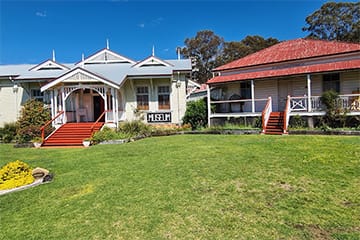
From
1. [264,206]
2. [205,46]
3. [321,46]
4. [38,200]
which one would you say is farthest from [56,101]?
[205,46]

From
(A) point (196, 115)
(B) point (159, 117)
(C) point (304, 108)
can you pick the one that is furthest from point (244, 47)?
(C) point (304, 108)

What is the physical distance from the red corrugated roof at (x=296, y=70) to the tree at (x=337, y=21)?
27055 millimetres

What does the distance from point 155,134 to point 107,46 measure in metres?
10.0

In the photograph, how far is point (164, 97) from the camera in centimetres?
1811

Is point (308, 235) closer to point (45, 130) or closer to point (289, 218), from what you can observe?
point (289, 218)

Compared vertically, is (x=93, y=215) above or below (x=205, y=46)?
below

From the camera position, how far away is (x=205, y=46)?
2157 inches

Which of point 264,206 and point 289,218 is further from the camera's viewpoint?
point 264,206

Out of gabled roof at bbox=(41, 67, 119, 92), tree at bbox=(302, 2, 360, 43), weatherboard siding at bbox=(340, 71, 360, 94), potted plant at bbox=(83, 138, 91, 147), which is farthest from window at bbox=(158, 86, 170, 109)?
tree at bbox=(302, 2, 360, 43)

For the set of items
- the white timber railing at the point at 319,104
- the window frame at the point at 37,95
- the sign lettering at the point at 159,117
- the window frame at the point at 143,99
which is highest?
the window frame at the point at 37,95

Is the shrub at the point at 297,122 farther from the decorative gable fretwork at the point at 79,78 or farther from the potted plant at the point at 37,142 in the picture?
the potted plant at the point at 37,142

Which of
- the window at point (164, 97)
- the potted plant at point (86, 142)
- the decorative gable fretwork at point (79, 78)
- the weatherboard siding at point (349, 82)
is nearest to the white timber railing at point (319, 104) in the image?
the weatherboard siding at point (349, 82)

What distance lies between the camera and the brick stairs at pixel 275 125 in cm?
1308

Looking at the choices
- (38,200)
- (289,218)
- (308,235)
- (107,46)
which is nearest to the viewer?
(308,235)
